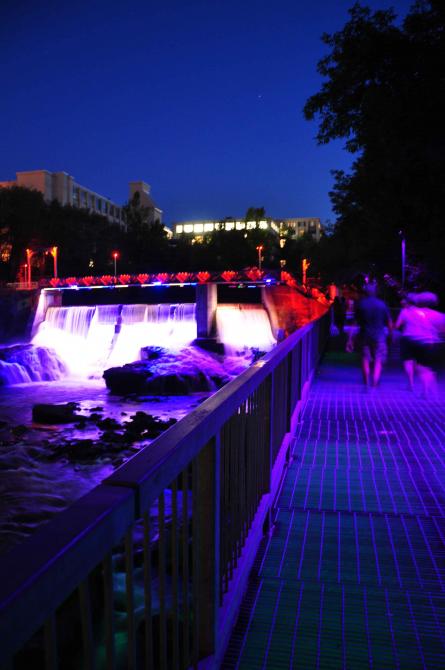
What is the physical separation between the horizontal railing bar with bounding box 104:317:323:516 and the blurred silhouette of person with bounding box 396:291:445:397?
6.51 metres

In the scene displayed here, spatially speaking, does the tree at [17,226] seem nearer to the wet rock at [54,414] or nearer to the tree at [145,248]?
the tree at [145,248]

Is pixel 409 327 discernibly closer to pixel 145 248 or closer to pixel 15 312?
pixel 15 312

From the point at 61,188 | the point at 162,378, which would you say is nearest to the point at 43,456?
the point at 162,378

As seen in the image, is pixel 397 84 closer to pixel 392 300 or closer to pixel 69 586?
pixel 69 586

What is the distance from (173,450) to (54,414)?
1591cm

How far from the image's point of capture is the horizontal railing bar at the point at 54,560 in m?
0.95

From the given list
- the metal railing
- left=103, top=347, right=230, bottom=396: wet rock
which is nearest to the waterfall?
left=103, top=347, right=230, bottom=396: wet rock

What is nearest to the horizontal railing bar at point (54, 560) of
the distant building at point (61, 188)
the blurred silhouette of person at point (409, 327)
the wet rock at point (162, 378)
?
the blurred silhouette of person at point (409, 327)

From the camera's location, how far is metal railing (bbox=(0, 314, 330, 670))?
1.06m

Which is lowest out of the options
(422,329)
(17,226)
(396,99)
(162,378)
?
(162,378)

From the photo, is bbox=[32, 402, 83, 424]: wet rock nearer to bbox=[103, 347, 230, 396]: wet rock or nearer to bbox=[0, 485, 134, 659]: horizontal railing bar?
bbox=[103, 347, 230, 396]: wet rock

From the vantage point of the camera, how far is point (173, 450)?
5.92 feet

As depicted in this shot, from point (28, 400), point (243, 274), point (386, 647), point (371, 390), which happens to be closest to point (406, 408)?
point (371, 390)

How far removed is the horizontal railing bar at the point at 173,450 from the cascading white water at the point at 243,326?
28634 millimetres
